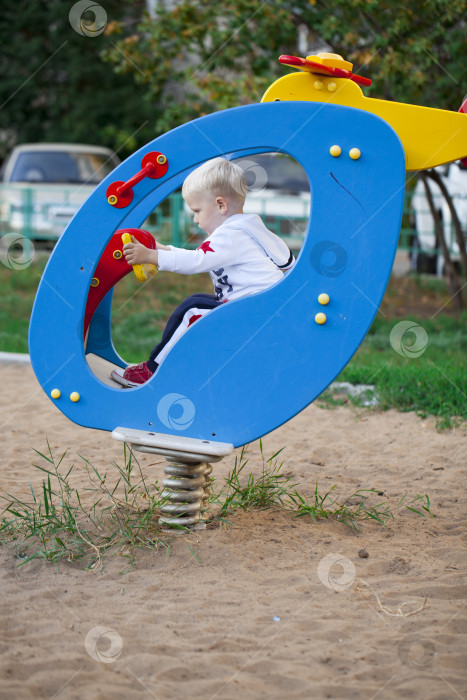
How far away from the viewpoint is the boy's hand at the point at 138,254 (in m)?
2.80

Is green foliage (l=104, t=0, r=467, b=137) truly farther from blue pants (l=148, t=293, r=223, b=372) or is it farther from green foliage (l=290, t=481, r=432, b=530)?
blue pants (l=148, t=293, r=223, b=372)

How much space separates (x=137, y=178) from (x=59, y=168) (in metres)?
9.93

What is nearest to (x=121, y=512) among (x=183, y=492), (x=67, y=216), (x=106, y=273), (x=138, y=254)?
(x=183, y=492)

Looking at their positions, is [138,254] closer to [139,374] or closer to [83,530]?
[139,374]

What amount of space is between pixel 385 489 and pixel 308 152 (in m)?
1.70

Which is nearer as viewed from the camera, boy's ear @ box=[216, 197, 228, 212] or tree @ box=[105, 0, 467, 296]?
boy's ear @ box=[216, 197, 228, 212]

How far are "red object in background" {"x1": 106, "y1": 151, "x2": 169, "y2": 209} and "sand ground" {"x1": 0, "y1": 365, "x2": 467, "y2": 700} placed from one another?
127 centimetres

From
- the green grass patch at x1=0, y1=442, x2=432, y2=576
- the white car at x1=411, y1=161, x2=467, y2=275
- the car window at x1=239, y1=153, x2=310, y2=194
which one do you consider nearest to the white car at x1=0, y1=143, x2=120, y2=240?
the car window at x1=239, y1=153, x2=310, y2=194

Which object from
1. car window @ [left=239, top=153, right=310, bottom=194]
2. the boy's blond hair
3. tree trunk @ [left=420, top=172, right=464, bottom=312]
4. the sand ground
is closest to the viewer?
the sand ground

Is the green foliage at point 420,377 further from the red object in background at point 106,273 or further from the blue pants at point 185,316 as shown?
the red object in background at point 106,273

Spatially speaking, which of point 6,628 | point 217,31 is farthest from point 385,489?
point 217,31

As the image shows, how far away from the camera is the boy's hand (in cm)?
280

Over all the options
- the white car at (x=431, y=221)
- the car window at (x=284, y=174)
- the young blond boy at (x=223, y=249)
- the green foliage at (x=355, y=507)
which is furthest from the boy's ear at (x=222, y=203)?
the car window at (x=284, y=174)

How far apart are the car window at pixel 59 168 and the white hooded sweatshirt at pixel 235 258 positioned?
9.45m
